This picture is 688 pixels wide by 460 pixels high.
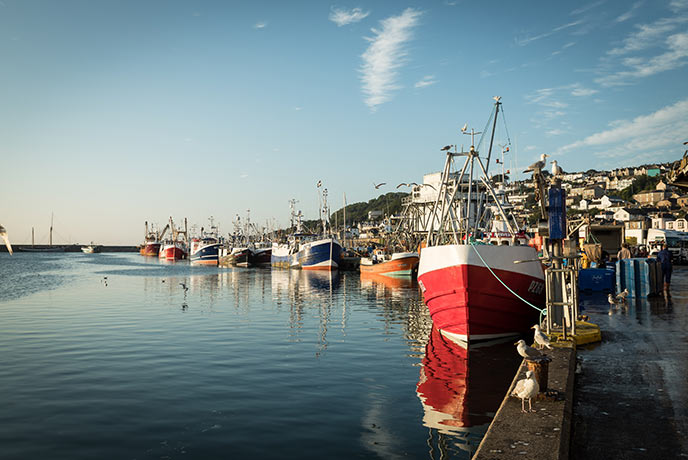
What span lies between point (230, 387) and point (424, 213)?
70.0 metres

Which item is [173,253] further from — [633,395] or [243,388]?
[633,395]

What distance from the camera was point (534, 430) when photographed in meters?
6.52

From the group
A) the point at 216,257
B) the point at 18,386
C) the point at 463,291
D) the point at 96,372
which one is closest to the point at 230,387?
the point at 96,372

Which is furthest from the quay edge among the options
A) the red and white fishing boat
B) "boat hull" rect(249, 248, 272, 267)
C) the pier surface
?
"boat hull" rect(249, 248, 272, 267)

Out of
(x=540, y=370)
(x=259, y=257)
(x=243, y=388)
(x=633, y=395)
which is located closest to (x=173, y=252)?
(x=259, y=257)

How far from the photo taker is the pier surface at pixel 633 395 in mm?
6281

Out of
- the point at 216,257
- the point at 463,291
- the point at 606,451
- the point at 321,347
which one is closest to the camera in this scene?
the point at 606,451

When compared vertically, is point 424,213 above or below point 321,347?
above

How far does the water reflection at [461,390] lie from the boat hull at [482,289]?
731 millimetres

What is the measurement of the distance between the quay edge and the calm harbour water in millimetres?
1570

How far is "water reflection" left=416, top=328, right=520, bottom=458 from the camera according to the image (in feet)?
29.7

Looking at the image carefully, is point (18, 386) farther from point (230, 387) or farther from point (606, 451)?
point (606, 451)

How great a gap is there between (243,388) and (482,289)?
866 cm

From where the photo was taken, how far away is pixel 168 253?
157000 mm
